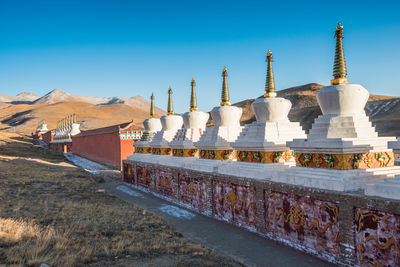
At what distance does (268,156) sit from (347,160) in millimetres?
2196

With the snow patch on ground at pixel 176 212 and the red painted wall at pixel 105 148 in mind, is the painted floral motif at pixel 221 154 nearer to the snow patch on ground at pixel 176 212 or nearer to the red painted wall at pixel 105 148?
the snow patch on ground at pixel 176 212

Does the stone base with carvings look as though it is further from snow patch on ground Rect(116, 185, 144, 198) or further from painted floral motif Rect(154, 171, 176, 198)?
snow patch on ground Rect(116, 185, 144, 198)

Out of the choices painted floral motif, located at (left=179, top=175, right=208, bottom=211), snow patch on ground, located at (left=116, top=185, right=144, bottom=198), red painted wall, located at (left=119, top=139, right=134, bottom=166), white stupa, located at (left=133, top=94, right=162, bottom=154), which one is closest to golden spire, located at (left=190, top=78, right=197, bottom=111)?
painted floral motif, located at (left=179, top=175, right=208, bottom=211)

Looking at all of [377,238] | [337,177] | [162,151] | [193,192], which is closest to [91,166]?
[162,151]

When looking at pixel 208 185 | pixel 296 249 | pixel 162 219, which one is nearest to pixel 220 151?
pixel 208 185

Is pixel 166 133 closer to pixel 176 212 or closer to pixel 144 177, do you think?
pixel 144 177

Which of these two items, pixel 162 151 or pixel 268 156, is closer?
pixel 268 156

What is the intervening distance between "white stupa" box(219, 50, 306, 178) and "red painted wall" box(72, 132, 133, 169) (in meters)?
14.5

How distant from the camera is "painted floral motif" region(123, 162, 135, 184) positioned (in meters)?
16.2

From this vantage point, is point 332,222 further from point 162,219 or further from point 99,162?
point 99,162

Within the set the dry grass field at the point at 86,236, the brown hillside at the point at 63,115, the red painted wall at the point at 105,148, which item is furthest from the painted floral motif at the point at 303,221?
the brown hillside at the point at 63,115

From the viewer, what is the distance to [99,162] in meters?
26.7

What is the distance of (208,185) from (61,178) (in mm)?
10377

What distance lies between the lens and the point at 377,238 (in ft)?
16.6
